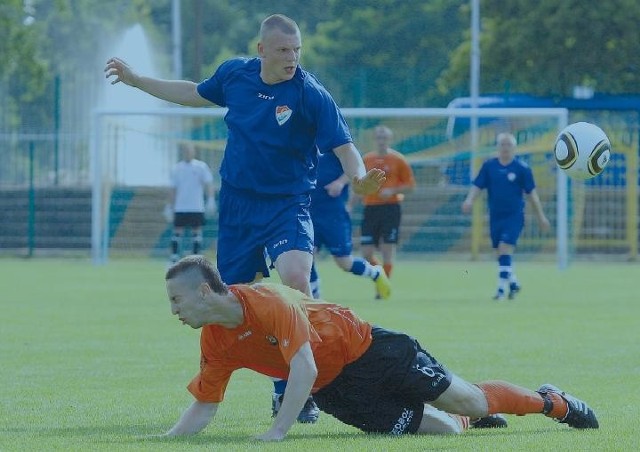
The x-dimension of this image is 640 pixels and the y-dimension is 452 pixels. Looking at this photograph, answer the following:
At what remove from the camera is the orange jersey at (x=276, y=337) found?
707cm

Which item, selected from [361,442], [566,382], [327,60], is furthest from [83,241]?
[327,60]

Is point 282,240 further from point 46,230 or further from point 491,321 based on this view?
point 46,230

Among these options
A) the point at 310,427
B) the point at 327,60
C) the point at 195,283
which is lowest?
the point at 310,427

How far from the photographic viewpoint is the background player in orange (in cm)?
2025

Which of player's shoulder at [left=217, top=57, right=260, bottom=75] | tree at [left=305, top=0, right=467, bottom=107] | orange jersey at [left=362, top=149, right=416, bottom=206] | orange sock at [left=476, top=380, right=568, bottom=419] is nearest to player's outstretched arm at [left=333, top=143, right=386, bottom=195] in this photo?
player's shoulder at [left=217, top=57, right=260, bottom=75]

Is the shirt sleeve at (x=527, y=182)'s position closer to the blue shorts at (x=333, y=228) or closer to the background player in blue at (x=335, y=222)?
the background player in blue at (x=335, y=222)

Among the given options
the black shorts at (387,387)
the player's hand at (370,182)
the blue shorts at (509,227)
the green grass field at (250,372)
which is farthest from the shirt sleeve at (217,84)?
the blue shorts at (509,227)

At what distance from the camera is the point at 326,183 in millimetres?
17234

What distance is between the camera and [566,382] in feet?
33.0

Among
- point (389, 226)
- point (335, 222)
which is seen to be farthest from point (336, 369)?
point (389, 226)

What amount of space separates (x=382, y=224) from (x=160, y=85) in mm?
11705

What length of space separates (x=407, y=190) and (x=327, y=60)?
151 feet

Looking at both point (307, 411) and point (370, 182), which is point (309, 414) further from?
point (370, 182)

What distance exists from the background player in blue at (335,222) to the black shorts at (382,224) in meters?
3.35
